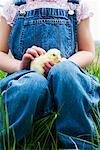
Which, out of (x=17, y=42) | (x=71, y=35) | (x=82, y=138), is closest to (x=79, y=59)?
(x=71, y=35)

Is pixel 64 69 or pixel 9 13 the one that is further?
pixel 9 13

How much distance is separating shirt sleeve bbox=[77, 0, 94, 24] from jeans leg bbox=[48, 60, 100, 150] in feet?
1.17

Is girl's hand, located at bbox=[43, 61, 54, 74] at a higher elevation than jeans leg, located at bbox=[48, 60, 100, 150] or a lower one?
higher

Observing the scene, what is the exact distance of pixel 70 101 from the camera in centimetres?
120

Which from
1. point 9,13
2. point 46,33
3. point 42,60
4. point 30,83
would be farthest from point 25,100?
point 9,13

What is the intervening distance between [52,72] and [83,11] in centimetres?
42

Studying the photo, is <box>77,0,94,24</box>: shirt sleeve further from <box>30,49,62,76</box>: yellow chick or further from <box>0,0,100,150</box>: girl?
<box>30,49,62,76</box>: yellow chick

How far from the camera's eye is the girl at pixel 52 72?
3.97 feet

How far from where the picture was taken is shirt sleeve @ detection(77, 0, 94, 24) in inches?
61.6

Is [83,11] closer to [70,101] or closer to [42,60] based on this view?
[42,60]

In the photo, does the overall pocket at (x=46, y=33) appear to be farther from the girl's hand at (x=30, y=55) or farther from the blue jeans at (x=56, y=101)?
the blue jeans at (x=56, y=101)

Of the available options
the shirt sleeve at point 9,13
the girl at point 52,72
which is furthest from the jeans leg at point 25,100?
the shirt sleeve at point 9,13

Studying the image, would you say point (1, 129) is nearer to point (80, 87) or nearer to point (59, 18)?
point (80, 87)

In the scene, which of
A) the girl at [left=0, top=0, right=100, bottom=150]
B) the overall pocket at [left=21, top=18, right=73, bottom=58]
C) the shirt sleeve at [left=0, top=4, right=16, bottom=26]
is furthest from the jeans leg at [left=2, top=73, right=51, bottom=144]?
the shirt sleeve at [left=0, top=4, right=16, bottom=26]
